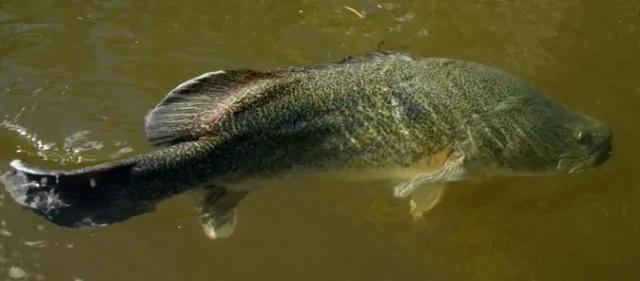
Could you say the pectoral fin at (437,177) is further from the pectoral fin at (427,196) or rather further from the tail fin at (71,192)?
the tail fin at (71,192)

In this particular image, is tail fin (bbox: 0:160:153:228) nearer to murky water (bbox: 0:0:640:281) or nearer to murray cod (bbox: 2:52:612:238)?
murray cod (bbox: 2:52:612:238)

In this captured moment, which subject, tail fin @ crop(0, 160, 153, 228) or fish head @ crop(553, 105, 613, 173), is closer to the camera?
tail fin @ crop(0, 160, 153, 228)

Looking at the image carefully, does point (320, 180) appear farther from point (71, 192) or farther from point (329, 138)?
point (71, 192)

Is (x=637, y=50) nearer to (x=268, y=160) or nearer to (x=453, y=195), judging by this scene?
(x=453, y=195)

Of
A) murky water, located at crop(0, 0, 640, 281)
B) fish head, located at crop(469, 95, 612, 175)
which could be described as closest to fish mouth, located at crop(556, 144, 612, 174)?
fish head, located at crop(469, 95, 612, 175)

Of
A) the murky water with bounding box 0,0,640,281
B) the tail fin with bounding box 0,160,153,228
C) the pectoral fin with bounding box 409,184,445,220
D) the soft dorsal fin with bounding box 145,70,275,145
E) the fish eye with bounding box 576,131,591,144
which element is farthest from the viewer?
the murky water with bounding box 0,0,640,281

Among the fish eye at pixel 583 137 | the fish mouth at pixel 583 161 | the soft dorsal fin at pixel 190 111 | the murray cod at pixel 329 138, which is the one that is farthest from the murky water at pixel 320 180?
the soft dorsal fin at pixel 190 111
